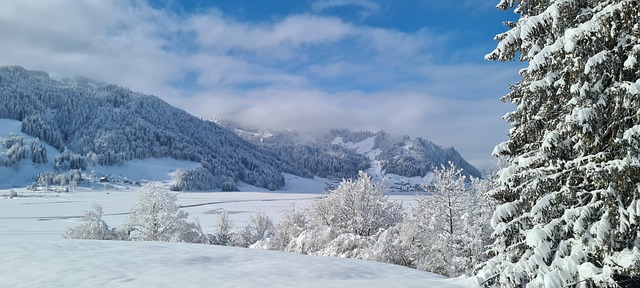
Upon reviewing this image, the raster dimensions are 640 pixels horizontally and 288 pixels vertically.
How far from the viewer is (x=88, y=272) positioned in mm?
10078

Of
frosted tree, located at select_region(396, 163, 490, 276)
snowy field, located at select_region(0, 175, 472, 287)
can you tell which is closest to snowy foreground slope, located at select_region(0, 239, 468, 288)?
snowy field, located at select_region(0, 175, 472, 287)

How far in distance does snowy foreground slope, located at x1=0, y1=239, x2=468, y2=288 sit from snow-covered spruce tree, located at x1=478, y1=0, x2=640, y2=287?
2.32 meters

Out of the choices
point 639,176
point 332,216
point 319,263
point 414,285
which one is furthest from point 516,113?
point 332,216

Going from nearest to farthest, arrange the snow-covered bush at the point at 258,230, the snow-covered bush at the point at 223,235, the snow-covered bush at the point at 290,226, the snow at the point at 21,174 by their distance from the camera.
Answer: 1. the snow-covered bush at the point at 290,226
2. the snow-covered bush at the point at 223,235
3. the snow-covered bush at the point at 258,230
4. the snow at the point at 21,174

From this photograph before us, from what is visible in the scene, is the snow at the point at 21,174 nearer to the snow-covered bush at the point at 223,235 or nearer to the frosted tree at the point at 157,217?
the snow-covered bush at the point at 223,235

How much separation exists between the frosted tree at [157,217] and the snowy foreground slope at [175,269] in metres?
28.0

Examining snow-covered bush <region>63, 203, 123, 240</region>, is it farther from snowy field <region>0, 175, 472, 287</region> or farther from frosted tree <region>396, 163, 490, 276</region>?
frosted tree <region>396, 163, 490, 276</region>

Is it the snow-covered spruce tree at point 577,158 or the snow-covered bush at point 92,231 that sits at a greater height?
the snow-covered spruce tree at point 577,158

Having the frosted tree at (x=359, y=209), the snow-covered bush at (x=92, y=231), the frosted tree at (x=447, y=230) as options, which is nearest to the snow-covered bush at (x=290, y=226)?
the frosted tree at (x=359, y=209)

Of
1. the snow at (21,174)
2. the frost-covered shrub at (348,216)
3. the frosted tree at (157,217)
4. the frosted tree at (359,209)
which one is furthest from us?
the snow at (21,174)

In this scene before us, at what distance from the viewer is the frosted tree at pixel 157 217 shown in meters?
41.9

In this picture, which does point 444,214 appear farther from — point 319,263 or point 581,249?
point 581,249

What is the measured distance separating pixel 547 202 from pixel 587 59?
294cm

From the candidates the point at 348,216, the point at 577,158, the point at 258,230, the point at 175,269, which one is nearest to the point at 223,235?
the point at 258,230
